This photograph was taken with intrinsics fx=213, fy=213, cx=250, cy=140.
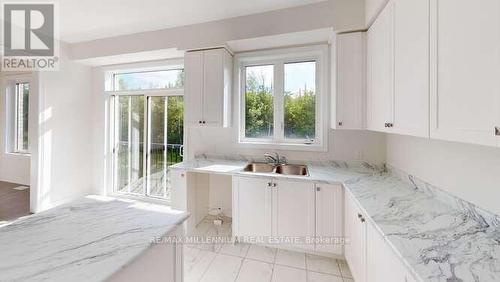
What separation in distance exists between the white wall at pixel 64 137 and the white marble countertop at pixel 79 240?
9.61 feet

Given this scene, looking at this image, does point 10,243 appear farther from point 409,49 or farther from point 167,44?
point 167,44

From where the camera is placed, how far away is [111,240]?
2.95ft

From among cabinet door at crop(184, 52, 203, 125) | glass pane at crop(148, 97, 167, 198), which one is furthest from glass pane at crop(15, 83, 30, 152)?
cabinet door at crop(184, 52, 203, 125)

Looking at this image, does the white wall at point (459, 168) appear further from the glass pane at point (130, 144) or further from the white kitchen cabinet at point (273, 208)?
the glass pane at point (130, 144)

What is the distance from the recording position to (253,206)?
2.37 m

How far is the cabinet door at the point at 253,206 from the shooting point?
91.4 inches

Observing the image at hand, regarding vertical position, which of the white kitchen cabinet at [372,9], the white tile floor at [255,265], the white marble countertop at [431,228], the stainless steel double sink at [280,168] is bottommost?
the white tile floor at [255,265]

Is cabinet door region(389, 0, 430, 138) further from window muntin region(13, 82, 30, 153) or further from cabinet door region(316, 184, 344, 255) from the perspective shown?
window muntin region(13, 82, 30, 153)

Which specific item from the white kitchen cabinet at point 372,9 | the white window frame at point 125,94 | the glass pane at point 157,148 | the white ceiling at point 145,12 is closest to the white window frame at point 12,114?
the white window frame at point 125,94

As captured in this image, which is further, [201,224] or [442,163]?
[201,224]

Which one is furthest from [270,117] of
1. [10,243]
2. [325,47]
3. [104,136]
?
[104,136]

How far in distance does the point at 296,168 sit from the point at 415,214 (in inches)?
57.9

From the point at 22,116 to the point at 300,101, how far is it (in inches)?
239

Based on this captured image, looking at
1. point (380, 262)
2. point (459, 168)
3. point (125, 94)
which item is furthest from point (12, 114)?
point (459, 168)
